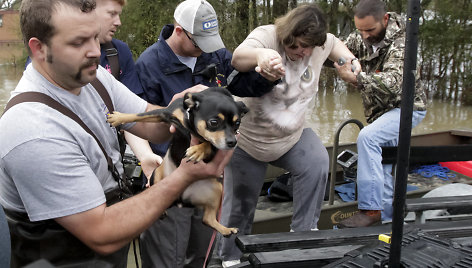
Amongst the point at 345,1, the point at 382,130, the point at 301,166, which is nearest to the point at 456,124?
the point at 345,1

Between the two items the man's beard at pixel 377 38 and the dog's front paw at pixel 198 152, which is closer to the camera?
the dog's front paw at pixel 198 152

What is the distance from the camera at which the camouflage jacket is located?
375 cm

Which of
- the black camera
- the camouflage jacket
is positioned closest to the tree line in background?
the camouflage jacket

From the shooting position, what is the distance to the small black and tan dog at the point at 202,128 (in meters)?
1.77

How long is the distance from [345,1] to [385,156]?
12895mm

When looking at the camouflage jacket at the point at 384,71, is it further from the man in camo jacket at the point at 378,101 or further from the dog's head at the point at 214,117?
the dog's head at the point at 214,117

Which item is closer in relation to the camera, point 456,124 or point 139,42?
point 456,124

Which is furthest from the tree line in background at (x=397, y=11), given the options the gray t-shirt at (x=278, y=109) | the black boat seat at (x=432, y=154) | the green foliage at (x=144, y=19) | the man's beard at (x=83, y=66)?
the man's beard at (x=83, y=66)

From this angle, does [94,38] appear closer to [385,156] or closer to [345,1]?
[385,156]

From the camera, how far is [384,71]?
3848mm

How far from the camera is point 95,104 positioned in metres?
1.89

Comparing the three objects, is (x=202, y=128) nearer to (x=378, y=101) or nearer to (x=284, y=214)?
(x=284, y=214)

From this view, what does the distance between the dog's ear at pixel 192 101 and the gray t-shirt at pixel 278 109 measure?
4.03 ft

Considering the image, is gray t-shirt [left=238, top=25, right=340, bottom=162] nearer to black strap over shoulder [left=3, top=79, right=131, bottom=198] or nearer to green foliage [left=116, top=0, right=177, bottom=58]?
black strap over shoulder [left=3, top=79, right=131, bottom=198]
